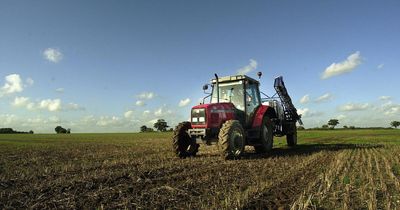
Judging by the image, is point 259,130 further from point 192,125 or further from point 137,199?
point 137,199

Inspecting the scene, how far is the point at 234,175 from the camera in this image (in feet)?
27.7

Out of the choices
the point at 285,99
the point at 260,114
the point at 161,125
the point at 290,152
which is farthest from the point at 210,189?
the point at 161,125

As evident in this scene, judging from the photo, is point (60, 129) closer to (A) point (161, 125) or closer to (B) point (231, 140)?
(A) point (161, 125)

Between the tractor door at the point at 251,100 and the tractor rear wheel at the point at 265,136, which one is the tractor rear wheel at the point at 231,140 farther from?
the tractor rear wheel at the point at 265,136

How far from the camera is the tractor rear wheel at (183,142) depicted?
42.0ft

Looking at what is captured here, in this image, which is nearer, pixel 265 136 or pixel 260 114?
pixel 260 114

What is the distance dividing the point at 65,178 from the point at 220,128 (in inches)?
224

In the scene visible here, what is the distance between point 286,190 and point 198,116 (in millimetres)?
6189

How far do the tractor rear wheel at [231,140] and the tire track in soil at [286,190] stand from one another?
2.48m

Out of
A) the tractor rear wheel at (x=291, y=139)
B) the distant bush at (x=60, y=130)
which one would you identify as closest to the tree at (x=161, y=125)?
the distant bush at (x=60, y=130)

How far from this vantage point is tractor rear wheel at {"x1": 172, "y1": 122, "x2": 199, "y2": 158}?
1280 centimetres

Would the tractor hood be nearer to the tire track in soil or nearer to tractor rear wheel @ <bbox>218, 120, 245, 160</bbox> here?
tractor rear wheel @ <bbox>218, 120, 245, 160</bbox>

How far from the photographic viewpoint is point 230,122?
38.4ft

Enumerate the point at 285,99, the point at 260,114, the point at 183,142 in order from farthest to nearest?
the point at 285,99 < the point at 260,114 < the point at 183,142
